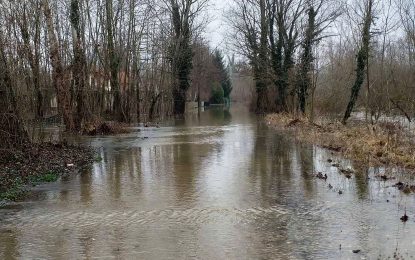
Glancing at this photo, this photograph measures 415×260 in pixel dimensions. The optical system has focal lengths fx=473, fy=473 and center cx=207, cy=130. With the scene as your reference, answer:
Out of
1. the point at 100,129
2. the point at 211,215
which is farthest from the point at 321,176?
the point at 100,129

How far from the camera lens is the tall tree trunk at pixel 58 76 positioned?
18.8m

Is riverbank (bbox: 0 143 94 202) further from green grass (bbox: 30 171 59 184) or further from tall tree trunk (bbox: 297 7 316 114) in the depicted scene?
tall tree trunk (bbox: 297 7 316 114)

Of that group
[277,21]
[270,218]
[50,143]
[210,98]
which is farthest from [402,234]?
[210,98]

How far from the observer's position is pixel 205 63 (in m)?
69.1

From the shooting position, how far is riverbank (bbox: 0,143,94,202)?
32.2 feet

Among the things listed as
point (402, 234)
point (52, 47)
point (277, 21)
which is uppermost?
point (277, 21)

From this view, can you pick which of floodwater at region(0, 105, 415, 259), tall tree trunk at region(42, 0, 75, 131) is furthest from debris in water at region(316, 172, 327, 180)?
tall tree trunk at region(42, 0, 75, 131)

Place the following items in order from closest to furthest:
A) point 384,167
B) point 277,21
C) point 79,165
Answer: point 384,167, point 79,165, point 277,21

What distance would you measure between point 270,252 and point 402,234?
1.99 meters

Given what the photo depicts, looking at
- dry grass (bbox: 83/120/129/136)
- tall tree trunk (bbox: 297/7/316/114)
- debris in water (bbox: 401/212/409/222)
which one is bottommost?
debris in water (bbox: 401/212/409/222)

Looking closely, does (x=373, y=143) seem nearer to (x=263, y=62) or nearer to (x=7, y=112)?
(x=7, y=112)

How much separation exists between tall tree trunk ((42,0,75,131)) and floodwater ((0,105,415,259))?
7867 millimetres

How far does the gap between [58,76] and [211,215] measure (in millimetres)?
14091

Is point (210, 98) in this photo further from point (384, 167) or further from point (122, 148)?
point (384, 167)
